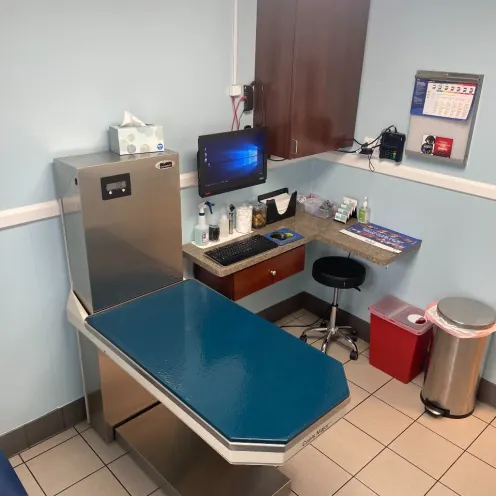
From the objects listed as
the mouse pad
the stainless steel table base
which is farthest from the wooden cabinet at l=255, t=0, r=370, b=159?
the stainless steel table base

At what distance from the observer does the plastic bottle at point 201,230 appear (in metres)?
2.82

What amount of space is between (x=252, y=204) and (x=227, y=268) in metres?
0.70

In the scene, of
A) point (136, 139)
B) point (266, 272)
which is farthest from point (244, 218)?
point (136, 139)

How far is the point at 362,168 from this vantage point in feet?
10.4

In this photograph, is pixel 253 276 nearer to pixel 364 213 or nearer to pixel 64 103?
pixel 364 213

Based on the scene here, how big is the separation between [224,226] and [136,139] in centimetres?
84

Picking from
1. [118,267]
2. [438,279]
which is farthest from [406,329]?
[118,267]

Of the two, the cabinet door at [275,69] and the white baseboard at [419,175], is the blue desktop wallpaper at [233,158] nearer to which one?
the cabinet door at [275,69]

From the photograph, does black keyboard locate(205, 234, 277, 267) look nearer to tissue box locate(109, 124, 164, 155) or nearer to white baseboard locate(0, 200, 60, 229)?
tissue box locate(109, 124, 164, 155)

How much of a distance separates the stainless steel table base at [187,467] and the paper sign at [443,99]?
2.03 m

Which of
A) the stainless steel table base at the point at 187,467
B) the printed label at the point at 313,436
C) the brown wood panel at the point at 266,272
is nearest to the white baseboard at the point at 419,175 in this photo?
the brown wood panel at the point at 266,272

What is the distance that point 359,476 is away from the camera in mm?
2436

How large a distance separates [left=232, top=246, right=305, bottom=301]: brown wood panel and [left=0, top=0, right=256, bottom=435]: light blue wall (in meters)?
0.68

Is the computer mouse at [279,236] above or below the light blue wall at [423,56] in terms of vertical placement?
below
